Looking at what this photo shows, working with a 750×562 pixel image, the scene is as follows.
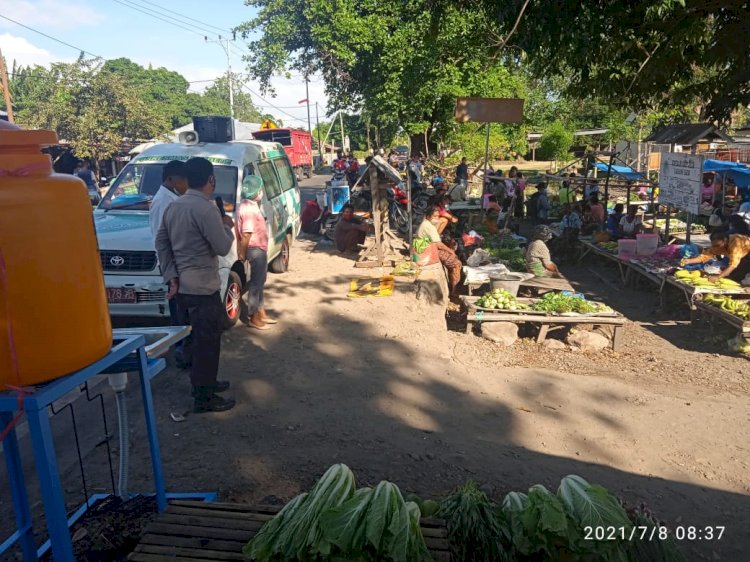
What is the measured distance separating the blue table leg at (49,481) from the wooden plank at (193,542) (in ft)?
1.40

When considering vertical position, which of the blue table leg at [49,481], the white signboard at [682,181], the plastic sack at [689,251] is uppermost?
the white signboard at [682,181]

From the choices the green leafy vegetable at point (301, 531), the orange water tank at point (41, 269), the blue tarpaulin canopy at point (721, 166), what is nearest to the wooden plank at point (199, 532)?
the green leafy vegetable at point (301, 531)

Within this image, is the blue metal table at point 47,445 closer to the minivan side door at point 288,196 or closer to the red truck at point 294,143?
the minivan side door at point 288,196

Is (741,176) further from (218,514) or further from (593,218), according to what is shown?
(218,514)

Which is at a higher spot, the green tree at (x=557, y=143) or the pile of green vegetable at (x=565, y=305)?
the green tree at (x=557, y=143)

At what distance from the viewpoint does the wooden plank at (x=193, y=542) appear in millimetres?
2328

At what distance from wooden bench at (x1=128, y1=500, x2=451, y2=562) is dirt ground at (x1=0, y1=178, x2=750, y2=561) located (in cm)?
89

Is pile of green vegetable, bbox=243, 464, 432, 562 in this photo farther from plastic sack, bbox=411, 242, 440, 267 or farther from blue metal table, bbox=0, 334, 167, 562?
plastic sack, bbox=411, 242, 440, 267

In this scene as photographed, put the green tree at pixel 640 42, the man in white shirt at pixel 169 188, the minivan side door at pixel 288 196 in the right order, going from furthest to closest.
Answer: the minivan side door at pixel 288 196 < the man in white shirt at pixel 169 188 < the green tree at pixel 640 42

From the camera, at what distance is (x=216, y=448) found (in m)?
4.10

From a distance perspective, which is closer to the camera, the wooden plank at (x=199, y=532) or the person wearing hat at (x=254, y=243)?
the wooden plank at (x=199, y=532)

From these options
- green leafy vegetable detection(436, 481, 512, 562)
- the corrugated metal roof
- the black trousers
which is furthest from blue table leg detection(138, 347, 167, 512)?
the corrugated metal roof

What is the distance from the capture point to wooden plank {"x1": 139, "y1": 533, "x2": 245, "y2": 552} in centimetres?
233

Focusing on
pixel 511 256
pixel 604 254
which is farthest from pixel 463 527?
pixel 604 254
